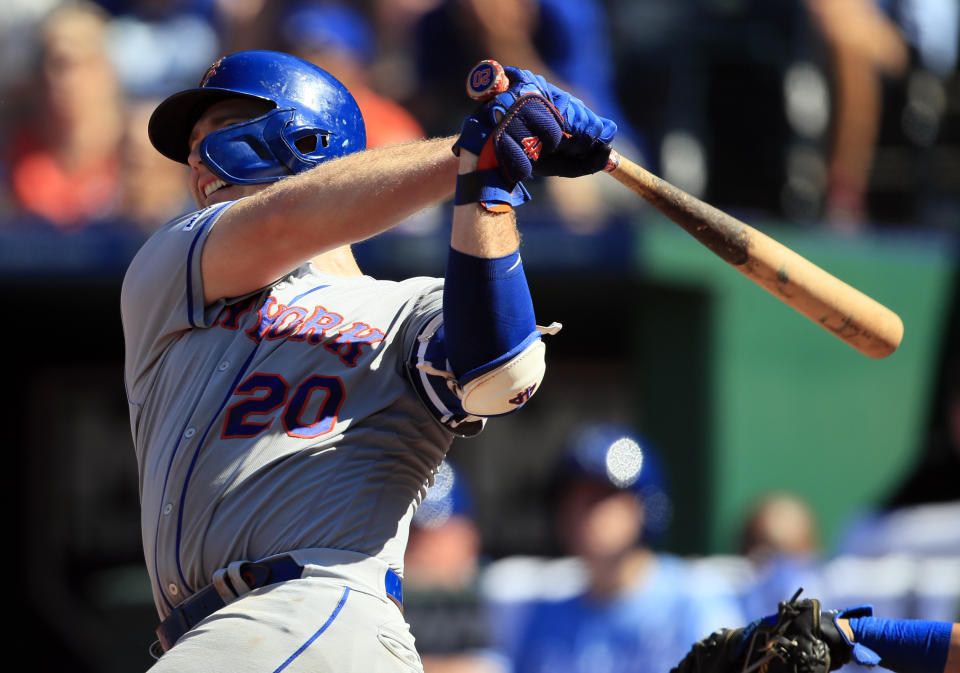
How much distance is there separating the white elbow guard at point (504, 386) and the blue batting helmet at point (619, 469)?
2348mm

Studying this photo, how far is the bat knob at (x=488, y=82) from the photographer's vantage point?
206 cm

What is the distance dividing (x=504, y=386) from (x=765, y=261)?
0.57 meters

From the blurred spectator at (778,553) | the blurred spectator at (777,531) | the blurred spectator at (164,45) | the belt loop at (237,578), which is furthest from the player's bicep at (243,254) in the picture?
the blurred spectator at (164,45)

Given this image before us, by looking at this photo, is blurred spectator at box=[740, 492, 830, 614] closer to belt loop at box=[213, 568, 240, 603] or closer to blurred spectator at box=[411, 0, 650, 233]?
blurred spectator at box=[411, 0, 650, 233]

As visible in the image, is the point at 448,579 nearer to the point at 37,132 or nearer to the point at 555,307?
the point at 555,307

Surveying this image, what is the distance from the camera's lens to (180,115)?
8.57 feet

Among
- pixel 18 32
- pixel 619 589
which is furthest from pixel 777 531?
pixel 18 32

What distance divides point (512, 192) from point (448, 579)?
2.84m

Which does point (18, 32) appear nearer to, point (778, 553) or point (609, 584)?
point (609, 584)

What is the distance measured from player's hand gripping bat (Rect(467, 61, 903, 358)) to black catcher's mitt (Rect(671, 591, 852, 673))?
1.82 ft

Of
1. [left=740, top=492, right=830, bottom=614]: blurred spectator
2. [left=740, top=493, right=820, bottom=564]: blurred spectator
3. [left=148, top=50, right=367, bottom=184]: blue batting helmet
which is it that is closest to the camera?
[left=148, top=50, right=367, bottom=184]: blue batting helmet

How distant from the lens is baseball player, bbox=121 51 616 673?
2.04 meters

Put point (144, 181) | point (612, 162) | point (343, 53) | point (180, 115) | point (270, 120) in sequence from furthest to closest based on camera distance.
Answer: point (144, 181) → point (343, 53) → point (180, 115) → point (270, 120) → point (612, 162)

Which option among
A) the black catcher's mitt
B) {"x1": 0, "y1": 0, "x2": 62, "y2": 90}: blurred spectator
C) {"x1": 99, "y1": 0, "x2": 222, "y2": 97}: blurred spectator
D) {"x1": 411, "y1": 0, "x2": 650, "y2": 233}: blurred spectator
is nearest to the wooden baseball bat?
the black catcher's mitt
